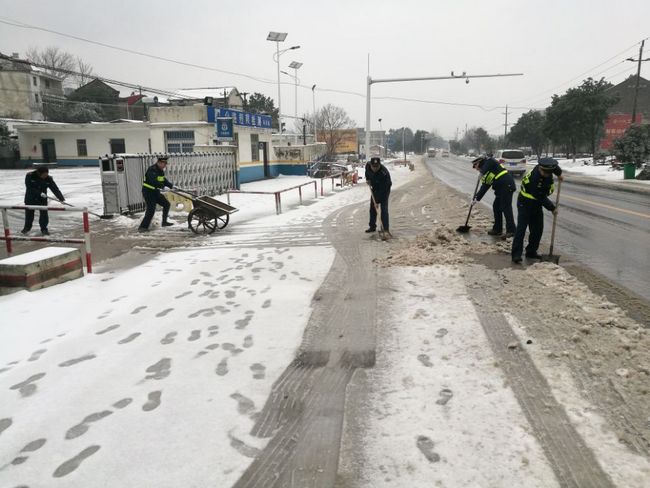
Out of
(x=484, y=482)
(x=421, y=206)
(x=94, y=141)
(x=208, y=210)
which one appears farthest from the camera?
(x=94, y=141)

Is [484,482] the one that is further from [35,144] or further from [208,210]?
[35,144]

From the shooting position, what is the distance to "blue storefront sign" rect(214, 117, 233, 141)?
881 inches

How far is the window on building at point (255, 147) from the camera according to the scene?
2816cm

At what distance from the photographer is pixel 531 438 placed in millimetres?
3012

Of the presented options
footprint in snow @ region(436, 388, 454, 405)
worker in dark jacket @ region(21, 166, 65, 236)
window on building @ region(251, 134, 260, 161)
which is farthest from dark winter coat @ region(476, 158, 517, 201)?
window on building @ region(251, 134, 260, 161)

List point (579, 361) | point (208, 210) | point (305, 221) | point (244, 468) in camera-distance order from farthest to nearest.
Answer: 1. point (305, 221)
2. point (208, 210)
3. point (579, 361)
4. point (244, 468)

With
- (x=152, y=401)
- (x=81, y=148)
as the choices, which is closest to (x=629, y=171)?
(x=152, y=401)

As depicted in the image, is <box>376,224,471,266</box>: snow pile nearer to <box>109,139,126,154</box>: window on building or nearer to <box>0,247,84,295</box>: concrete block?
<box>0,247,84,295</box>: concrete block

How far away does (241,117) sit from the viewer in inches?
1003

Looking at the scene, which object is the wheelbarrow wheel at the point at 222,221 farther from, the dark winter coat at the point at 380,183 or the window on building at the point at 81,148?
the window on building at the point at 81,148

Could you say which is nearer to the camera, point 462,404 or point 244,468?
point 244,468

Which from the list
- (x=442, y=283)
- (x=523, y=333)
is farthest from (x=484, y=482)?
(x=442, y=283)

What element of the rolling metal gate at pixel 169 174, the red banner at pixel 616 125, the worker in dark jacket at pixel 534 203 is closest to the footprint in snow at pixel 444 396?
the worker in dark jacket at pixel 534 203

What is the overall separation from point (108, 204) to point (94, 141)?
30.4 m
